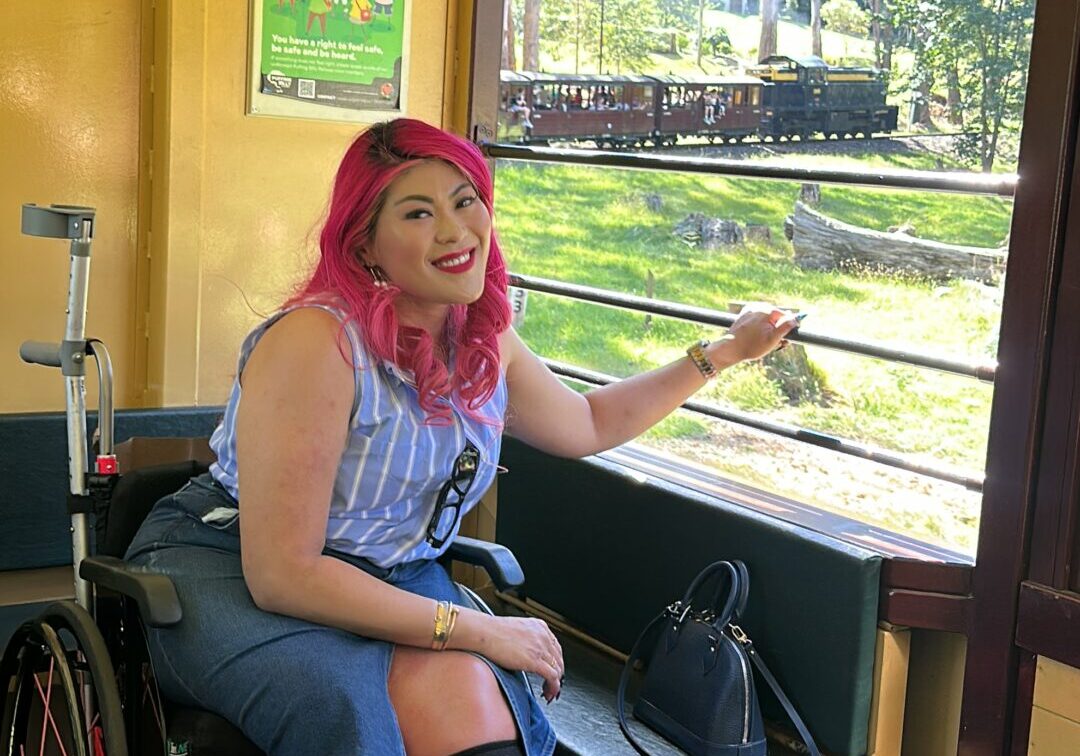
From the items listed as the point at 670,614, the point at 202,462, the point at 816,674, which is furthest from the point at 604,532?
the point at 202,462

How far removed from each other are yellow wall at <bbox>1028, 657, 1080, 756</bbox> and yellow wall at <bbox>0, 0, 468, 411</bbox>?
6.48ft

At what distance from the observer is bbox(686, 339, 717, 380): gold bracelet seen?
94.3 inches

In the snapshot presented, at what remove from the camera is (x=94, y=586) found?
7.14 feet

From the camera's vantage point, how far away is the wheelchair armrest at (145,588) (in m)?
1.78

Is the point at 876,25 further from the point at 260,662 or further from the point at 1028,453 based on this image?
the point at 260,662

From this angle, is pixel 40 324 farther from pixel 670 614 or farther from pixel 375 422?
pixel 670 614

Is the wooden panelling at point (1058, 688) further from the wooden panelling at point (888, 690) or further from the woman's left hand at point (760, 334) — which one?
the woman's left hand at point (760, 334)

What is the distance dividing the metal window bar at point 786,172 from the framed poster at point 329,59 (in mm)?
373

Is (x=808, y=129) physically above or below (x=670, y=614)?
above

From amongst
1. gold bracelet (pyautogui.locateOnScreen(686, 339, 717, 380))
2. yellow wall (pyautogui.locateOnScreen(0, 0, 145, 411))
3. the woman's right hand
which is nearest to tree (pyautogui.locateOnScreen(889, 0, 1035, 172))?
gold bracelet (pyautogui.locateOnScreen(686, 339, 717, 380))

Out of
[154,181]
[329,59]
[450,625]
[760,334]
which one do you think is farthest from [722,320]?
[154,181]

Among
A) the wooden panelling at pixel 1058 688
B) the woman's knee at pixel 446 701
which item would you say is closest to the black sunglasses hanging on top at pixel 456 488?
the woman's knee at pixel 446 701

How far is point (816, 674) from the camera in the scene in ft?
7.52

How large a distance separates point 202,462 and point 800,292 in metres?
1.95
